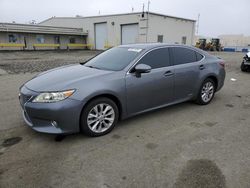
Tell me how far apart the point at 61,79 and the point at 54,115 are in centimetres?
69

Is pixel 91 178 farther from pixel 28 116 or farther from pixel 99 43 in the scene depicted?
pixel 99 43

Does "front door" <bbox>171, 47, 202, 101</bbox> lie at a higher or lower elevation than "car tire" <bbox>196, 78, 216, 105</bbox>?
higher

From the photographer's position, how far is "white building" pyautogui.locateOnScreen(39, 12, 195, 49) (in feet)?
95.3

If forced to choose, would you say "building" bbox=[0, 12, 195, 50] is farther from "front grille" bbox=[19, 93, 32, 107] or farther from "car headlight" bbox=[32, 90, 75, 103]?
"car headlight" bbox=[32, 90, 75, 103]

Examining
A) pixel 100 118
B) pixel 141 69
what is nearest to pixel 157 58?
pixel 141 69

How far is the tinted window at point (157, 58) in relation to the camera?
4315 millimetres

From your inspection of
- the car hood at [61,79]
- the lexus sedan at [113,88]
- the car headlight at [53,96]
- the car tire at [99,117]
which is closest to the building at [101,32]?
the lexus sedan at [113,88]

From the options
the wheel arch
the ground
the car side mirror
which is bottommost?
the ground

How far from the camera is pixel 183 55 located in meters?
4.98

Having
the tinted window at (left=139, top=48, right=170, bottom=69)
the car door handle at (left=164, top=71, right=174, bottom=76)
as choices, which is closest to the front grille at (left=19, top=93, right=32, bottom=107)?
the tinted window at (left=139, top=48, right=170, bottom=69)

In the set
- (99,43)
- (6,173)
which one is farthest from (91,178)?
(99,43)

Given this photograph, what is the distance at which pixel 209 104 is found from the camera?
18.4 ft

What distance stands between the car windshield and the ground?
3.72ft

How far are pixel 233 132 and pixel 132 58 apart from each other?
2250mm
